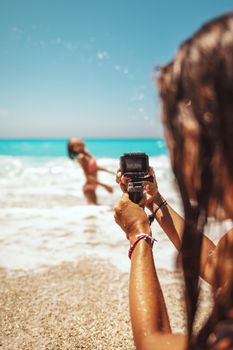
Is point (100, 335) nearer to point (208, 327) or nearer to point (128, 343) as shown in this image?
point (128, 343)

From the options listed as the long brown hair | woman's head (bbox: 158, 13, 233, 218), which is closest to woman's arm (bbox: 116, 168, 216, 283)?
the long brown hair

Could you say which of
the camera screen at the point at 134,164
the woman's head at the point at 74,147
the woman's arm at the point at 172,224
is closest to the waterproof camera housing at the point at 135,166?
the camera screen at the point at 134,164

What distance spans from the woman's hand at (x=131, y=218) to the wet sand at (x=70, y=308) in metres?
0.98

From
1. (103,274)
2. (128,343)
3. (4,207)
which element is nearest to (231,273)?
(128,343)

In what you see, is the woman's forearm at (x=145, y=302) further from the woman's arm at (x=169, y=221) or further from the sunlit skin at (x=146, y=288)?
the woman's arm at (x=169, y=221)

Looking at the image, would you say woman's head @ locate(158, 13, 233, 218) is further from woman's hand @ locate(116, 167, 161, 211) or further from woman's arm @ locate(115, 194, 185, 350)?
woman's hand @ locate(116, 167, 161, 211)

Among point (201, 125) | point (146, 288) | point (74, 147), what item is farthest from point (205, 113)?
point (74, 147)

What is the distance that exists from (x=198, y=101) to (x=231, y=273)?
0.54m

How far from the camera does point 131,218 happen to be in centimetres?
162

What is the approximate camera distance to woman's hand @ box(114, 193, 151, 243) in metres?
1.56

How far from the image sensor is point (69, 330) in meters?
2.80

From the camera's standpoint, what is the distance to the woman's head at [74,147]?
8.88 m

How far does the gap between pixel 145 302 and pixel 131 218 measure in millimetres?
468

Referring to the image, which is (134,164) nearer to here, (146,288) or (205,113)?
(146,288)
